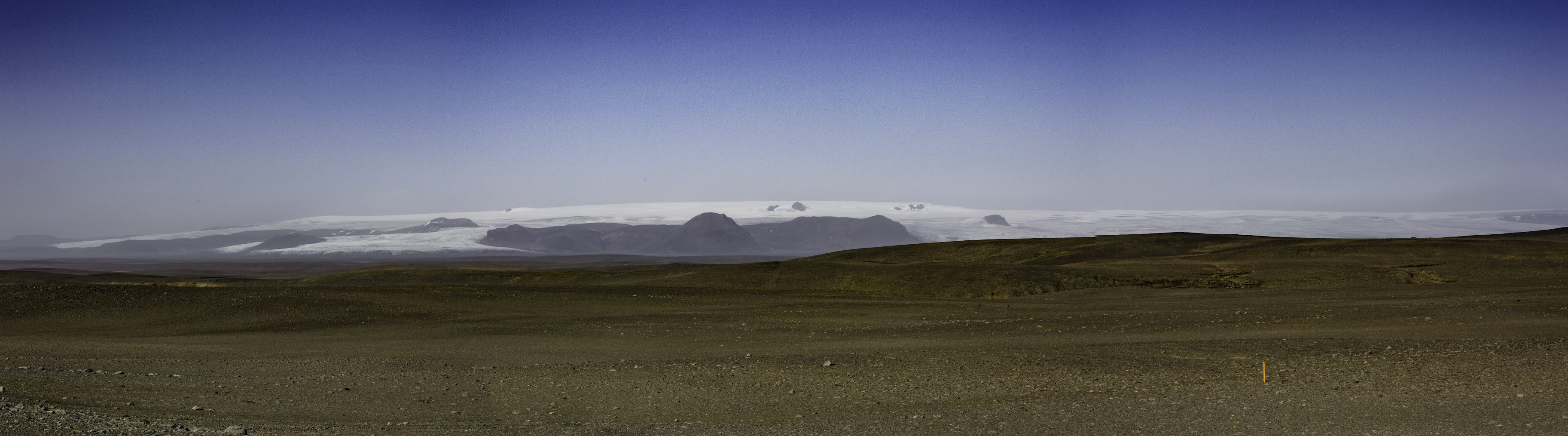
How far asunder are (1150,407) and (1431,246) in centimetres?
4513

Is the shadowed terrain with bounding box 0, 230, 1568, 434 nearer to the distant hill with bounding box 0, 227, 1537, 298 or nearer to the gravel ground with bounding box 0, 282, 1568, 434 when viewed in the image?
the gravel ground with bounding box 0, 282, 1568, 434

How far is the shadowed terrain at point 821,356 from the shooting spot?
10039 millimetres

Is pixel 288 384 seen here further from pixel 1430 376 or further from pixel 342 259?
pixel 342 259

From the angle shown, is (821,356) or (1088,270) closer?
(821,356)

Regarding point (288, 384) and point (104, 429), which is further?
point (288, 384)

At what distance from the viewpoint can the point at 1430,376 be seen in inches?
467

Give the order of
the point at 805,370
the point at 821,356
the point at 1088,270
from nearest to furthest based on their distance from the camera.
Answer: the point at 805,370 → the point at 821,356 → the point at 1088,270

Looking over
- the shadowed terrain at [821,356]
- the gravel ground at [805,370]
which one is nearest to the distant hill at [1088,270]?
the shadowed terrain at [821,356]

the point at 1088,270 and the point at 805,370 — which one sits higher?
the point at 1088,270

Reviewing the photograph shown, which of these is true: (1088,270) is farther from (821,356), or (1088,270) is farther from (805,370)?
(805,370)

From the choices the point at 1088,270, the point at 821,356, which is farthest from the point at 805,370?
the point at 1088,270

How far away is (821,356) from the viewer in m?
15.5

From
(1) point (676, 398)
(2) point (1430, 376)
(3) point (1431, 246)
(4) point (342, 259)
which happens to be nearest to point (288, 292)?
(1) point (676, 398)

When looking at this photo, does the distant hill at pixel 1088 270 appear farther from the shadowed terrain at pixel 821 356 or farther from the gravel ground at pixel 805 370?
the gravel ground at pixel 805 370
